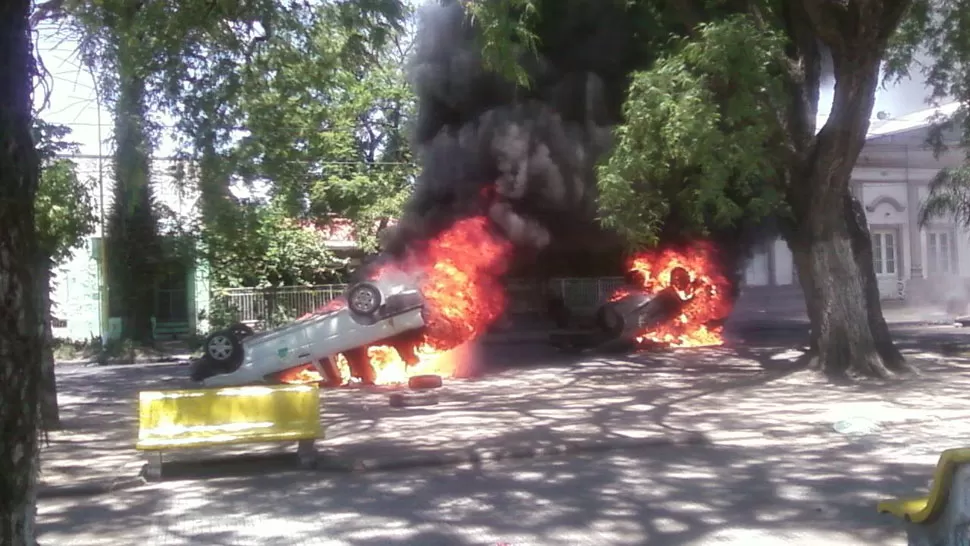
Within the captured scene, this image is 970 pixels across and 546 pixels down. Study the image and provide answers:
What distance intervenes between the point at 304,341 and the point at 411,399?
2.27 metres

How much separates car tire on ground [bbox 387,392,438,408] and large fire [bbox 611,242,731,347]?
7888 mm

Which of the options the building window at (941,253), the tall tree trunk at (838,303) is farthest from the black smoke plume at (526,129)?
the building window at (941,253)

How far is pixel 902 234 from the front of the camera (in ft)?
111

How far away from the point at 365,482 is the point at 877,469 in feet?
13.9

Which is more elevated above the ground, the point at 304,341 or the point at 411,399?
the point at 304,341

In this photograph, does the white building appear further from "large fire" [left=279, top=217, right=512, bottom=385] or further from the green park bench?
the green park bench

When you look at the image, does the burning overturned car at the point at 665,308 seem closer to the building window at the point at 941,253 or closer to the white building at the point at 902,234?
the white building at the point at 902,234

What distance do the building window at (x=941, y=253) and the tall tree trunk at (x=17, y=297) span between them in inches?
1379

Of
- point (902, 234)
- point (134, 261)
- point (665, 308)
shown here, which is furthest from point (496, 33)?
point (902, 234)

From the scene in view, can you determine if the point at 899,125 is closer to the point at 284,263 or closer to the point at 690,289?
the point at 690,289

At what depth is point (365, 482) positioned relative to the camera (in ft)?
25.4

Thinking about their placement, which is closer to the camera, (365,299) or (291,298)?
(365,299)

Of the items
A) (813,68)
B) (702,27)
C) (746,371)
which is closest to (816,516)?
(702,27)

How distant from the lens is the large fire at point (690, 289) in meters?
20.2
